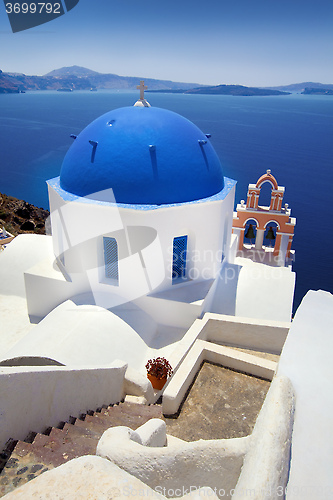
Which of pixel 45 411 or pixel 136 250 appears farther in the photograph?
pixel 136 250

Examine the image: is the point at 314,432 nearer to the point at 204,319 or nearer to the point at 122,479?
the point at 122,479

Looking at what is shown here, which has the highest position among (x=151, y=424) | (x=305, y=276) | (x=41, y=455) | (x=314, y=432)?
(x=314, y=432)

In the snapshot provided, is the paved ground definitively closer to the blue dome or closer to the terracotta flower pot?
the terracotta flower pot

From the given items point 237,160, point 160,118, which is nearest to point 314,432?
point 160,118

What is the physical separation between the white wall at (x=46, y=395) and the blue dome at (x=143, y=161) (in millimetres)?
4400

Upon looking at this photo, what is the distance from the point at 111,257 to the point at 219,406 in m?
4.59

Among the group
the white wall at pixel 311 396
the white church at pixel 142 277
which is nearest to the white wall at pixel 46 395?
the white church at pixel 142 277

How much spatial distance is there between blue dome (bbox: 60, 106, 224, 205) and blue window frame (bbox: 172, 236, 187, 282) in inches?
44.7

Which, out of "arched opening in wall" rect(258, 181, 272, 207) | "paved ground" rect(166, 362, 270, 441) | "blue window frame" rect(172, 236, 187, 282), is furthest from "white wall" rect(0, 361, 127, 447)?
"arched opening in wall" rect(258, 181, 272, 207)

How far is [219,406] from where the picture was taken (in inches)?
260

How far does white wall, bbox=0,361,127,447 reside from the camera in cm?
397

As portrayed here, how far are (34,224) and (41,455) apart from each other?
96.8 feet

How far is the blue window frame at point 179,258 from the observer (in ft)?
31.2

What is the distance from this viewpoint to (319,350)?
3.49m
